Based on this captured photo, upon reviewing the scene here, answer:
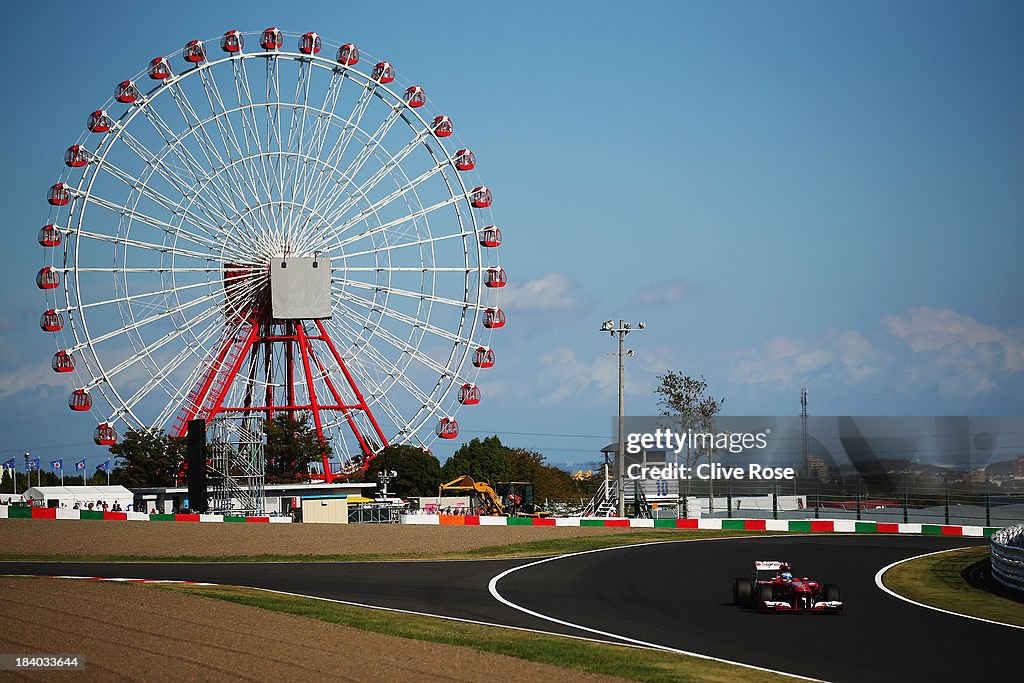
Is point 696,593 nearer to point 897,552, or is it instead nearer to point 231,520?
point 897,552

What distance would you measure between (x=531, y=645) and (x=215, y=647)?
4897 millimetres

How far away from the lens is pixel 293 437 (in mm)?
89125

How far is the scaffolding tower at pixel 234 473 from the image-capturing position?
61844 mm

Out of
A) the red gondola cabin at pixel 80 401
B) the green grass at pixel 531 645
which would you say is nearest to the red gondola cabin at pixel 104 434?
the red gondola cabin at pixel 80 401

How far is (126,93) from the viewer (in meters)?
64.2

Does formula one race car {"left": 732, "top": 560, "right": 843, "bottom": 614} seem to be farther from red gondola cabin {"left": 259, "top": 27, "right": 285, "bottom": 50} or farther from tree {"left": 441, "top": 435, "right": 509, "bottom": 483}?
tree {"left": 441, "top": 435, "right": 509, "bottom": 483}

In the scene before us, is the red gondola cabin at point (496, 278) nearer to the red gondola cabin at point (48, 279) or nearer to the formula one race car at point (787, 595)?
the red gondola cabin at point (48, 279)

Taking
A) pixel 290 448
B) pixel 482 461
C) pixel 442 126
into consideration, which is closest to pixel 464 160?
pixel 442 126

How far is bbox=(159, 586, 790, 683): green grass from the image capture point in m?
16.5

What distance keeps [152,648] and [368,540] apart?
29.6m

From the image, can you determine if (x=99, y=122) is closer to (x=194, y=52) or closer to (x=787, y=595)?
(x=194, y=52)

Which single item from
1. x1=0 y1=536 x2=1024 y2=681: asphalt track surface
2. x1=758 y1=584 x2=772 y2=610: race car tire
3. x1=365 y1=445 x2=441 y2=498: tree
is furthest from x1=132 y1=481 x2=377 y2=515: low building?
x1=758 y1=584 x2=772 y2=610: race car tire
